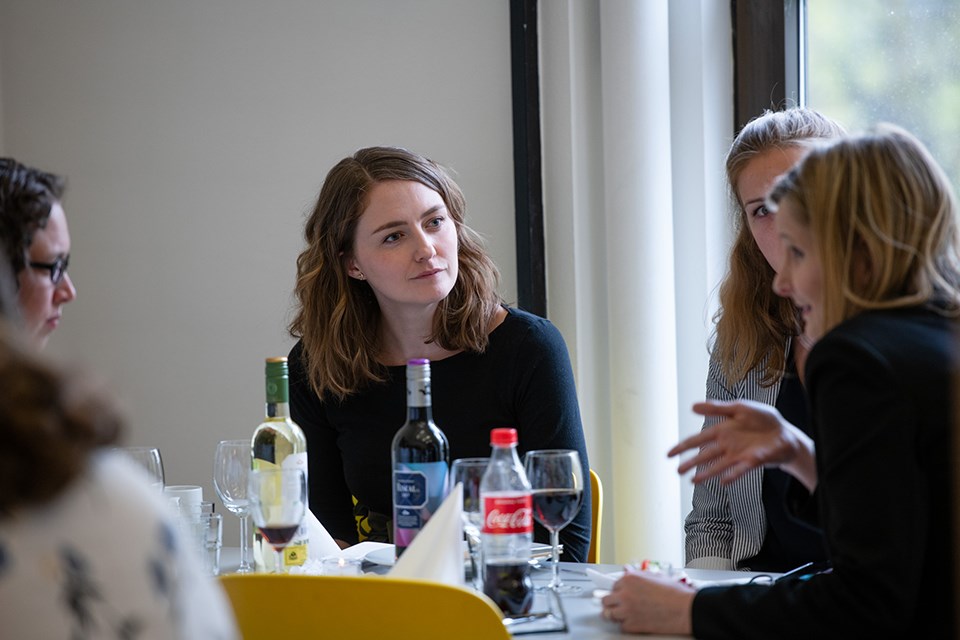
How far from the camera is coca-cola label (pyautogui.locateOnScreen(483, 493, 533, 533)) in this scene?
1356 mm

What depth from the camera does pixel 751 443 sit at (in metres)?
1.39

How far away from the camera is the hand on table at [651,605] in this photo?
1280 millimetres

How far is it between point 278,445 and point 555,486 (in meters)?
0.46

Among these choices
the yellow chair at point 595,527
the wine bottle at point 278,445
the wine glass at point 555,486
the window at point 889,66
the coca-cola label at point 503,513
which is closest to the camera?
the coca-cola label at point 503,513

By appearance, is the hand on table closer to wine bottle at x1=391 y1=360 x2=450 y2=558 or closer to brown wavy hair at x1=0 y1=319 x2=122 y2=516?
wine bottle at x1=391 y1=360 x2=450 y2=558

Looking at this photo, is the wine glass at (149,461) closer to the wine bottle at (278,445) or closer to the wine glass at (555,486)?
the wine bottle at (278,445)

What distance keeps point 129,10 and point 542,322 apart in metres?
2.04

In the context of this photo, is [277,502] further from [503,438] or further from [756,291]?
[756,291]

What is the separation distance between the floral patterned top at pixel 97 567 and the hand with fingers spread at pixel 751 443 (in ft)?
2.45

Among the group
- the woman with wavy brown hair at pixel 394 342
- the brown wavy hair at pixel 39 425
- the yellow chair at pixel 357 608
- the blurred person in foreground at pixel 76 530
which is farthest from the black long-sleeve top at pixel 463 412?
the brown wavy hair at pixel 39 425

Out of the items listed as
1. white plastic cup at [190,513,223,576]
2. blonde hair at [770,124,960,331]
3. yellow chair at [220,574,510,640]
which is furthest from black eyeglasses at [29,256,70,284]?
blonde hair at [770,124,960,331]

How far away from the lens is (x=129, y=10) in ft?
11.5

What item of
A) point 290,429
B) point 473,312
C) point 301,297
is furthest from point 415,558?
point 301,297

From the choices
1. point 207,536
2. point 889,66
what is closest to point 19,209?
point 207,536
